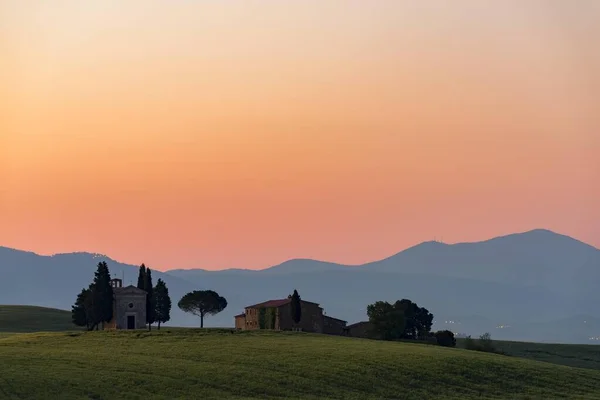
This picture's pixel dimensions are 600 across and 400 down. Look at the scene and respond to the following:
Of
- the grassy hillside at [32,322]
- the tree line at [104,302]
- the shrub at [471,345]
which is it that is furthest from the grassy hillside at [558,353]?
the grassy hillside at [32,322]

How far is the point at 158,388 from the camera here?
87062 millimetres

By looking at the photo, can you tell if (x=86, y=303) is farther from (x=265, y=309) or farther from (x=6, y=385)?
(x=6, y=385)

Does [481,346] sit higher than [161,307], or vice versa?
[161,307]

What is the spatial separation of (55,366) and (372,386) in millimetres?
28430

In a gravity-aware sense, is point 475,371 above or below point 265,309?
below

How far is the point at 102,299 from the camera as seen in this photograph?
146 metres

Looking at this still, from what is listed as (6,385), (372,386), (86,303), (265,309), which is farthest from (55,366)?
(265,309)

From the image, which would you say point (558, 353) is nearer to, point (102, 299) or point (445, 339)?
point (445, 339)

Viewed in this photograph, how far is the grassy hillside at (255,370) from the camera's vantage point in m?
87.2

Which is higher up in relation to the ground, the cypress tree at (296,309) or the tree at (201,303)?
the tree at (201,303)

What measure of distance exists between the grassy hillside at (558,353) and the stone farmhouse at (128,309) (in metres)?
50.1

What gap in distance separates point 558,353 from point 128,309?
6662 centimetres

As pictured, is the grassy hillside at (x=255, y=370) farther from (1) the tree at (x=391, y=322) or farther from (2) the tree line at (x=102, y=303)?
(1) the tree at (x=391, y=322)

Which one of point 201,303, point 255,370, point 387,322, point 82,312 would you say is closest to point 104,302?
point 82,312
